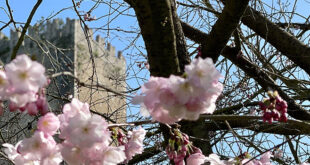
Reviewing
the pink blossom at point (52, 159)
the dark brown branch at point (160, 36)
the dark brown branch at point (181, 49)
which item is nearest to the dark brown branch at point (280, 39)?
the dark brown branch at point (181, 49)

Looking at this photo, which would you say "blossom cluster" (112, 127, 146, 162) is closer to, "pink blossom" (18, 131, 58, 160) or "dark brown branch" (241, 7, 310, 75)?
"pink blossom" (18, 131, 58, 160)

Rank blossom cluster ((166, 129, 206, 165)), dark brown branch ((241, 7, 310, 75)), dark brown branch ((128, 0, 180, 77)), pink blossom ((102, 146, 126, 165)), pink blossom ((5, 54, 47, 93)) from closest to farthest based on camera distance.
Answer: pink blossom ((5, 54, 47, 93)) < pink blossom ((102, 146, 126, 165)) < blossom cluster ((166, 129, 206, 165)) < dark brown branch ((128, 0, 180, 77)) < dark brown branch ((241, 7, 310, 75))

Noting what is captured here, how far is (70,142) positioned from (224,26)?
41.5 inches

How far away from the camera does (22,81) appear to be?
93 cm

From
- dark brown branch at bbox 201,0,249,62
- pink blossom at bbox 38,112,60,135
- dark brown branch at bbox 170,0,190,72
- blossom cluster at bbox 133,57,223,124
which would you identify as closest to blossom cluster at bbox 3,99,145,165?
pink blossom at bbox 38,112,60,135

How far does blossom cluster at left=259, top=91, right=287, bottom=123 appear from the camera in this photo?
122 centimetres

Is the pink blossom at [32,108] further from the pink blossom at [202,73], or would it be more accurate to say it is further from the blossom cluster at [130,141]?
the blossom cluster at [130,141]

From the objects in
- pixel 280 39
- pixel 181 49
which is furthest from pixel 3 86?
pixel 280 39

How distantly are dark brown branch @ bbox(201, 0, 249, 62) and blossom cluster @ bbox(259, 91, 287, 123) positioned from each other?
0.76 metres

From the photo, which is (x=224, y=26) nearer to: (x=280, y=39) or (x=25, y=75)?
(x=280, y=39)

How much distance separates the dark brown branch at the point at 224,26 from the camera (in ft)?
6.28

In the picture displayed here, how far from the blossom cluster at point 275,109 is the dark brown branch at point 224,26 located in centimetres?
76

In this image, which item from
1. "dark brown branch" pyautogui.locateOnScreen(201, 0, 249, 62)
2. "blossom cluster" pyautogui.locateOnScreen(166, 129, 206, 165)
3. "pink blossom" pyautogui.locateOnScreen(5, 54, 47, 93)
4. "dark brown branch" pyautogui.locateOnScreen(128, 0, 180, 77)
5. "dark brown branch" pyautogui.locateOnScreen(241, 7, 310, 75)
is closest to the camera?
"pink blossom" pyautogui.locateOnScreen(5, 54, 47, 93)

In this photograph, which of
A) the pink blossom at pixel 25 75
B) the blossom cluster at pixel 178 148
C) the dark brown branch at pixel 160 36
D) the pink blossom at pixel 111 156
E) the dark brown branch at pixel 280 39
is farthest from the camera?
the dark brown branch at pixel 280 39
